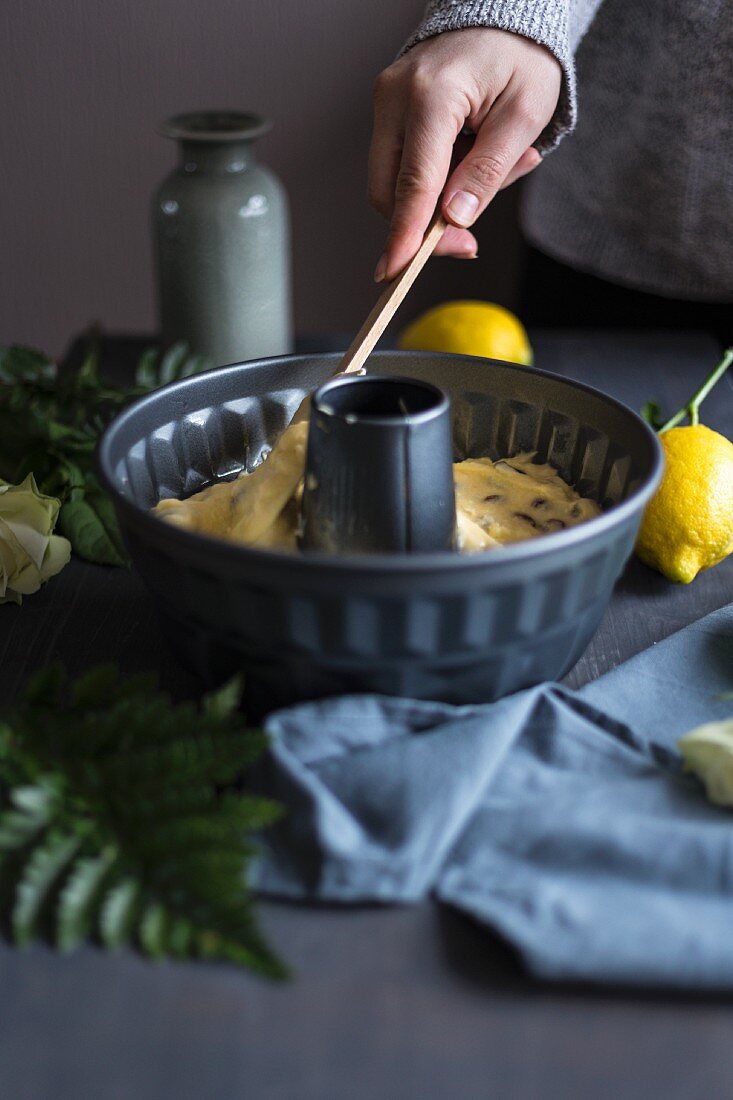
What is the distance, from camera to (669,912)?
542 millimetres

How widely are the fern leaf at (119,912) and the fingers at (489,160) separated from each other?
61cm

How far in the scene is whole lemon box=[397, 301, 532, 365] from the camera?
1.25 metres

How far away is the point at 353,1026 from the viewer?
0.52 meters

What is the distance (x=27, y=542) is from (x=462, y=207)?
468 millimetres

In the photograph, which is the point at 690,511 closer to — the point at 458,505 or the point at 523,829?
the point at 458,505

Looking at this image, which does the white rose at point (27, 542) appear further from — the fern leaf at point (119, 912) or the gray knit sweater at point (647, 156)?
the gray knit sweater at point (647, 156)

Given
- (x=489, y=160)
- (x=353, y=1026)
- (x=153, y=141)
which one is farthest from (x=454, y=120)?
(x=153, y=141)

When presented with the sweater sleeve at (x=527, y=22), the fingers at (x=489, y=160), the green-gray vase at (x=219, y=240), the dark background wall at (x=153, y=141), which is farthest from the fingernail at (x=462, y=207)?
the dark background wall at (x=153, y=141)

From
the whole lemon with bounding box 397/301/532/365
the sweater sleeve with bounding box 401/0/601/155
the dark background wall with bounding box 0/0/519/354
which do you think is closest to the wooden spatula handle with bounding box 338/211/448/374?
the sweater sleeve with bounding box 401/0/601/155

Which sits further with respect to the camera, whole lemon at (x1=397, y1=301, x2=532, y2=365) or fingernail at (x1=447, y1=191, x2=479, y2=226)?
whole lemon at (x1=397, y1=301, x2=532, y2=365)

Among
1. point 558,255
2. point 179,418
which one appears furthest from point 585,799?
point 558,255

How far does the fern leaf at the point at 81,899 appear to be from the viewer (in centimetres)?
54

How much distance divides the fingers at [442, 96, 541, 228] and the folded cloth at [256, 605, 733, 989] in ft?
1.47

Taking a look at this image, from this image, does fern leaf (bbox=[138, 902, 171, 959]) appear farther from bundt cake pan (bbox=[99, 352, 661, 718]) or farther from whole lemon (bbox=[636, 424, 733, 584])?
whole lemon (bbox=[636, 424, 733, 584])
